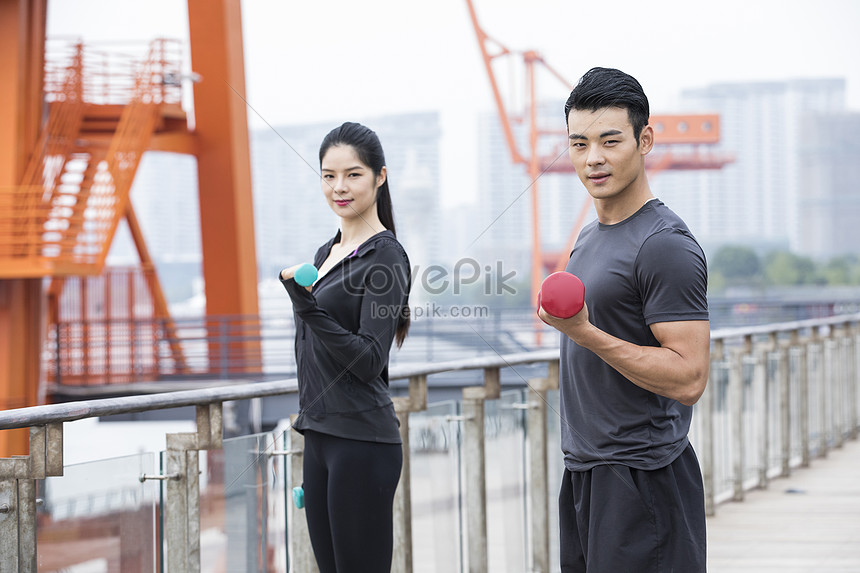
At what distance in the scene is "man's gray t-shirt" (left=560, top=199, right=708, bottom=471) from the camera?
4.20 ft

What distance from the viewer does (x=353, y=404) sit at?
1.72 m

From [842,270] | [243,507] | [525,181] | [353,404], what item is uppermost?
[525,181]

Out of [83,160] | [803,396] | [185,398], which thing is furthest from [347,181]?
[83,160]

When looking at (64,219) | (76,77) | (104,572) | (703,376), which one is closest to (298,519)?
(104,572)

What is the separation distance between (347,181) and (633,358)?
0.78 m

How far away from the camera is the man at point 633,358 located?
4.20 feet

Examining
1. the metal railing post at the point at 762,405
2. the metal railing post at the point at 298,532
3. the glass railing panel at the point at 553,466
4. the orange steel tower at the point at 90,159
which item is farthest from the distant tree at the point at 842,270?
the metal railing post at the point at 298,532

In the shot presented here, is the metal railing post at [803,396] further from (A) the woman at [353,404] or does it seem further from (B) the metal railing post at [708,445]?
(A) the woman at [353,404]

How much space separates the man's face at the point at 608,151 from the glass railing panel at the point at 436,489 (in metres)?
1.32

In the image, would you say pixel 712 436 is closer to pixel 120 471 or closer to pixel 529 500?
pixel 529 500

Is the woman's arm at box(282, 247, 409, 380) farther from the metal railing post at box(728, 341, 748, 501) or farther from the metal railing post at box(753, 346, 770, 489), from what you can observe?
the metal railing post at box(753, 346, 770, 489)

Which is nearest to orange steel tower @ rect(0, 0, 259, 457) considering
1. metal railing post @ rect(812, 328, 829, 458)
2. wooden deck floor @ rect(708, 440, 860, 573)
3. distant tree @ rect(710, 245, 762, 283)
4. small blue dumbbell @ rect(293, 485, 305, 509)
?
metal railing post @ rect(812, 328, 829, 458)

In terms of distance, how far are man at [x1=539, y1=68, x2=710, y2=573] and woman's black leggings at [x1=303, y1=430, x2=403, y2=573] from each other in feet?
1.53

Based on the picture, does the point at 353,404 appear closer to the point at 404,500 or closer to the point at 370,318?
the point at 370,318
